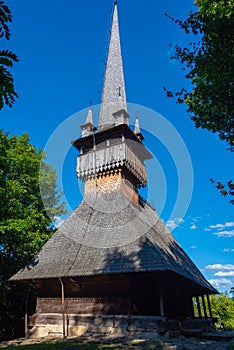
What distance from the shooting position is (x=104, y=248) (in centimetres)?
1393

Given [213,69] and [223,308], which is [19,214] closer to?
[213,69]

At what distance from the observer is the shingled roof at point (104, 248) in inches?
479

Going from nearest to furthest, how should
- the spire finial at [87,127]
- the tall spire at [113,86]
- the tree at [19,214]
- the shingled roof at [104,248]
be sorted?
the shingled roof at [104,248] < the tree at [19,214] < the spire finial at [87,127] < the tall spire at [113,86]

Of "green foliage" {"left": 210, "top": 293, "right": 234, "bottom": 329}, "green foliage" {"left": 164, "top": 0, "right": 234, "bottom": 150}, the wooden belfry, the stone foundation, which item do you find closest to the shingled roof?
the wooden belfry

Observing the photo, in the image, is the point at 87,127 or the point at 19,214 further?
the point at 87,127

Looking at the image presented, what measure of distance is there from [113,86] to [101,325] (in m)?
19.5

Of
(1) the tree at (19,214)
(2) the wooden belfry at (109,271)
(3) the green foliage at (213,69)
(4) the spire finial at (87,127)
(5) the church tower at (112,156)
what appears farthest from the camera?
(4) the spire finial at (87,127)

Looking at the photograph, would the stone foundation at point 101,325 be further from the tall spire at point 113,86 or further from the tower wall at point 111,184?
the tall spire at point 113,86

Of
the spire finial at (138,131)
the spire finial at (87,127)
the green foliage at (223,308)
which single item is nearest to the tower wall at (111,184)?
the spire finial at (87,127)

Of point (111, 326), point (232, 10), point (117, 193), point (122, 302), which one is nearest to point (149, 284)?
point (122, 302)

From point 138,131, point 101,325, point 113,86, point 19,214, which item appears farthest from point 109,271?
point 113,86

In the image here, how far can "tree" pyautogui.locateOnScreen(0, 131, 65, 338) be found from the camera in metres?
17.5

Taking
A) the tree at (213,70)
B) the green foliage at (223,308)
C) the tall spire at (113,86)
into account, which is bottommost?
the green foliage at (223,308)

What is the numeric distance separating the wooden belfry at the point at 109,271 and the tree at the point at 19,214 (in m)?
2.83
